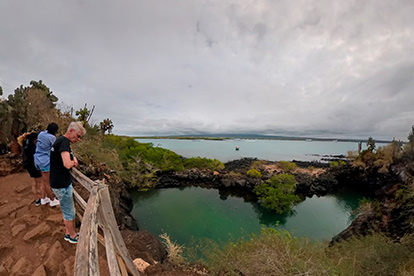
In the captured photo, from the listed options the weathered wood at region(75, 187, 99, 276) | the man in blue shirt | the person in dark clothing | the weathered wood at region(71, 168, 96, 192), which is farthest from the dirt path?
the weathered wood at region(75, 187, 99, 276)

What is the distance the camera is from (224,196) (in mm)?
17188

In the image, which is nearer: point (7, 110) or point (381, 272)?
point (381, 272)

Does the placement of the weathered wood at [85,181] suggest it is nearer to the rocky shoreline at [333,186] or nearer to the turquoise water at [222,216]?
the rocky shoreline at [333,186]

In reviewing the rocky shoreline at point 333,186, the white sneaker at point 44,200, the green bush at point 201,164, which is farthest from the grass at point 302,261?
the green bush at point 201,164

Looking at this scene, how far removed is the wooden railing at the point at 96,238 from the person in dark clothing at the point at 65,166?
0.24 meters

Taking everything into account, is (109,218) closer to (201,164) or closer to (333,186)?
(201,164)

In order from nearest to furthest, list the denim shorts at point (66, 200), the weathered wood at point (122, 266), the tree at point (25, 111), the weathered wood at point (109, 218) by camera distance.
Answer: the weathered wood at point (109, 218)
the weathered wood at point (122, 266)
the denim shorts at point (66, 200)
the tree at point (25, 111)

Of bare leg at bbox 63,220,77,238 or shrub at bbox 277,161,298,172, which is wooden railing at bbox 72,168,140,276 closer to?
bare leg at bbox 63,220,77,238

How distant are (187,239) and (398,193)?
1144 centimetres

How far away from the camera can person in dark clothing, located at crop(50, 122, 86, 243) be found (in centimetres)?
226

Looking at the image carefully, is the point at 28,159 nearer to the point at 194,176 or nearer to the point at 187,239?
the point at 187,239

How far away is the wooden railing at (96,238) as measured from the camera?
3.74 feet

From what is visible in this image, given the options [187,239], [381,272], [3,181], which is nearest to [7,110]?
[3,181]

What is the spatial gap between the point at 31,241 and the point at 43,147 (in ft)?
5.38
